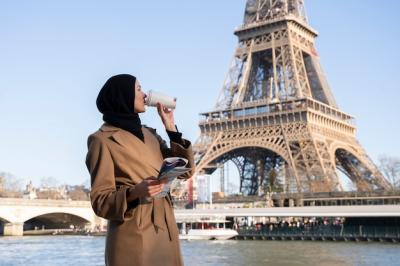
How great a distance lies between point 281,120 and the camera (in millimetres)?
42250

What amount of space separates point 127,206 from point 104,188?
0.41ft

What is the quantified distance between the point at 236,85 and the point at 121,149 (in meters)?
44.1

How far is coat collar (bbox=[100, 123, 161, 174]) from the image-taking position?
253cm

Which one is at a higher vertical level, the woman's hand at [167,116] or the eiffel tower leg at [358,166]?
the eiffel tower leg at [358,166]

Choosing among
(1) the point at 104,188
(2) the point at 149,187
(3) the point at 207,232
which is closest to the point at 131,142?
(1) the point at 104,188

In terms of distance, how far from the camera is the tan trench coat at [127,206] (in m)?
2.35

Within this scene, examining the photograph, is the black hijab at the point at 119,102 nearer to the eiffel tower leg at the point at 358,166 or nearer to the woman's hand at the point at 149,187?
the woman's hand at the point at 149,187

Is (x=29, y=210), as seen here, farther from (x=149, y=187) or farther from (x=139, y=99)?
(x=149, y=187)

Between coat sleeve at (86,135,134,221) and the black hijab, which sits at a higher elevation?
the black hijab

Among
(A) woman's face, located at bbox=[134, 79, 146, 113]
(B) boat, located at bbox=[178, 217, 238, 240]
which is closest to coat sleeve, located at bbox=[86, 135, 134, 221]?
(A) woman's face, located at bbox=[134, 79, 146, 113]

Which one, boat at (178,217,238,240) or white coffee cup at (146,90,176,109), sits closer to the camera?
white coffee cup at (146,90,176,109)

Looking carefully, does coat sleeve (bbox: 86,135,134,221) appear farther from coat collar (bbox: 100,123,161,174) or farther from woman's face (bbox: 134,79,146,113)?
woman's face (bbox: 134,79,146,113)

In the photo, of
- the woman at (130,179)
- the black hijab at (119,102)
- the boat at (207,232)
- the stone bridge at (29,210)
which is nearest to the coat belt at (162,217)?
the woman at (130,179)

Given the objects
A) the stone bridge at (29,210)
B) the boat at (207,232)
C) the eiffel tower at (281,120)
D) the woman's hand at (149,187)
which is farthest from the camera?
the stone bridge at (29,210)
